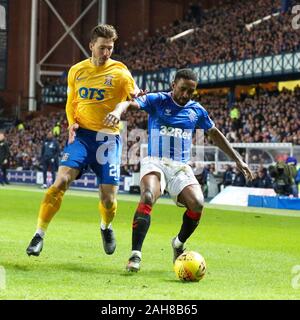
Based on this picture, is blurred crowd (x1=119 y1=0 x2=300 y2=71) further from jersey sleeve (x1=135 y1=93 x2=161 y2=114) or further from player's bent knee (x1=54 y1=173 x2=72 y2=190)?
player's bent knee (x1=54 y1=173 x2=72 y2=190)

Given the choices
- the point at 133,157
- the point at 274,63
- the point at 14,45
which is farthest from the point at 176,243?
the point at 14,45

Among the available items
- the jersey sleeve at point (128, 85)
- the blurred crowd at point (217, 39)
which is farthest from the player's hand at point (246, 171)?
the blurred crowd at point (217, 39)

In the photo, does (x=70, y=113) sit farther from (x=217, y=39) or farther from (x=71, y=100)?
(x=217, y=39)

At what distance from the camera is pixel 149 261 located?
9914 mm

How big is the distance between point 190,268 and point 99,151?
2327 mm

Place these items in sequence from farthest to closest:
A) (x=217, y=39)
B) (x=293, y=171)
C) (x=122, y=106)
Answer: (x=217, y=39) < (x=293, y=171) < (x=122, y=106)

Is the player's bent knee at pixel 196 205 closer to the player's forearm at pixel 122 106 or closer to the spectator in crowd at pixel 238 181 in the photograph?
the player's forearm at pixel 122 106

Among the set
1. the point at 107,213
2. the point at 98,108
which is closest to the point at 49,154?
the point at 107,213

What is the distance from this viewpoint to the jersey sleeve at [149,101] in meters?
9.42

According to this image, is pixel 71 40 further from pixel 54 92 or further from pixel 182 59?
pixel 182 59

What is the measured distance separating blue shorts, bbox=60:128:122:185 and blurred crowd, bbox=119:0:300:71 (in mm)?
27308

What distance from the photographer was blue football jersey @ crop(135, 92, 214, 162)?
9461mm
